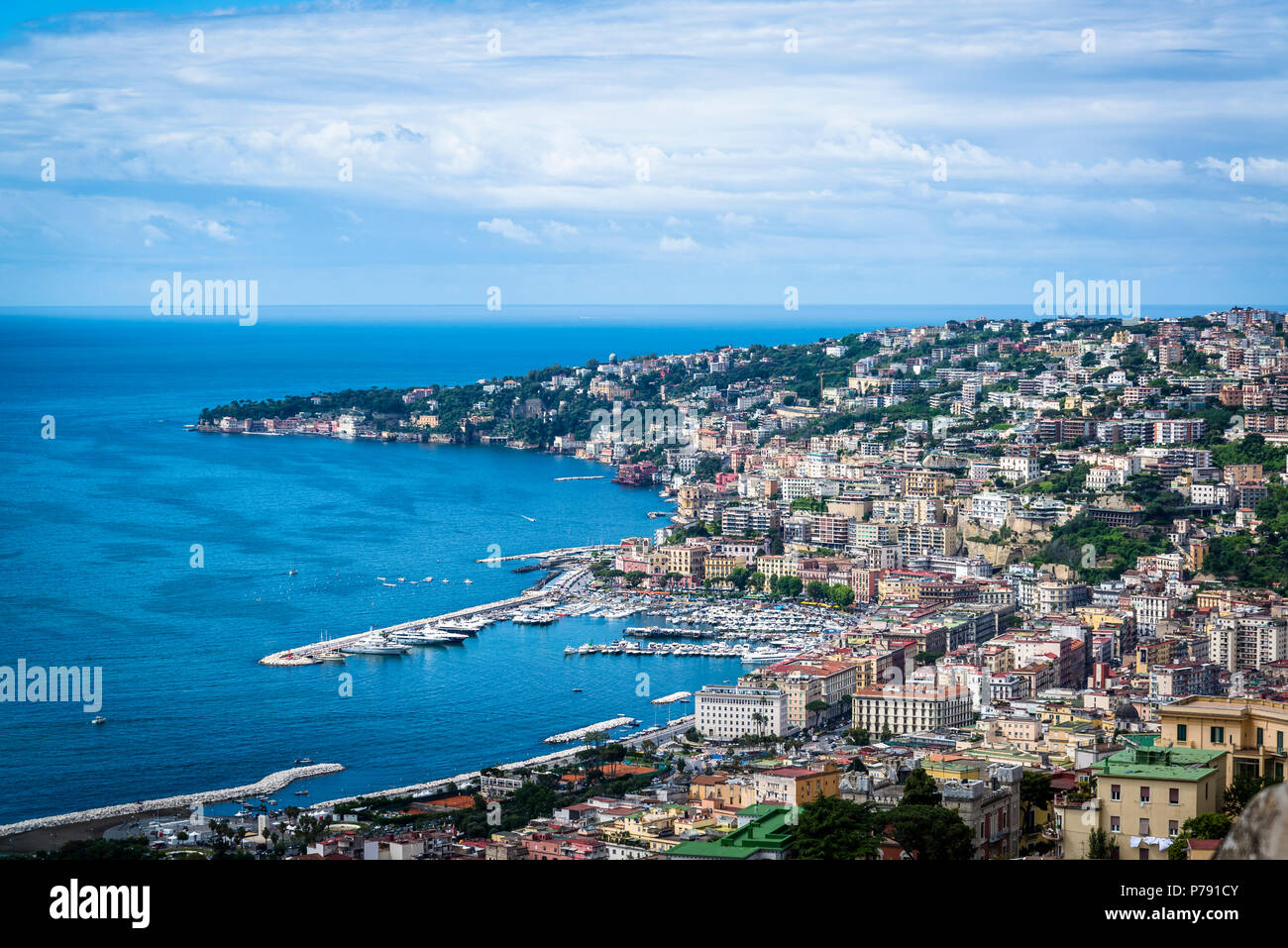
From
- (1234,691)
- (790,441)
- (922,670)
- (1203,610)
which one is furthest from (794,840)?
(790,441)

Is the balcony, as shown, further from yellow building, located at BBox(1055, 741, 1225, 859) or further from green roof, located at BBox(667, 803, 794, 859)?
green roof, located at BBox(667, 803, 794, 859)

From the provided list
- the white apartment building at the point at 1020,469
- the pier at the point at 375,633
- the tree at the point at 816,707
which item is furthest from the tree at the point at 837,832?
the white apartment building at the point at 1020,469

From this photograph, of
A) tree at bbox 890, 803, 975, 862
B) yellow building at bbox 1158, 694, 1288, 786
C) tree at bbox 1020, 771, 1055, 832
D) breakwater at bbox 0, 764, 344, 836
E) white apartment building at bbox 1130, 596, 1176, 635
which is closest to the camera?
tree at bbox 890, 803, 975, 862

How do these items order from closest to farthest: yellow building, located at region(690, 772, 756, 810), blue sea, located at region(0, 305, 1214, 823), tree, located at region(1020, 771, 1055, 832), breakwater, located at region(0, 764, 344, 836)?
tree, located at region(1020, 771, 1055, 832)
yellow building, located at region(690, 772, 756, 810)
breakwater, located at region(0, 764, 344, 836)
blue sea, located at region(0, 305, 1214, 823)

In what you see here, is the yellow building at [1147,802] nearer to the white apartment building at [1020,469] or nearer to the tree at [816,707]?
the tree at [816,707]

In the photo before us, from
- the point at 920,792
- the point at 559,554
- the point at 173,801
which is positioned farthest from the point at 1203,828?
the point at 559,554

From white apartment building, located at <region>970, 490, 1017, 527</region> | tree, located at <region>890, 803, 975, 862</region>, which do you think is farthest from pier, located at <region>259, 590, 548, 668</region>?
tree, located at <region>890, 803, 975, 862</region>
